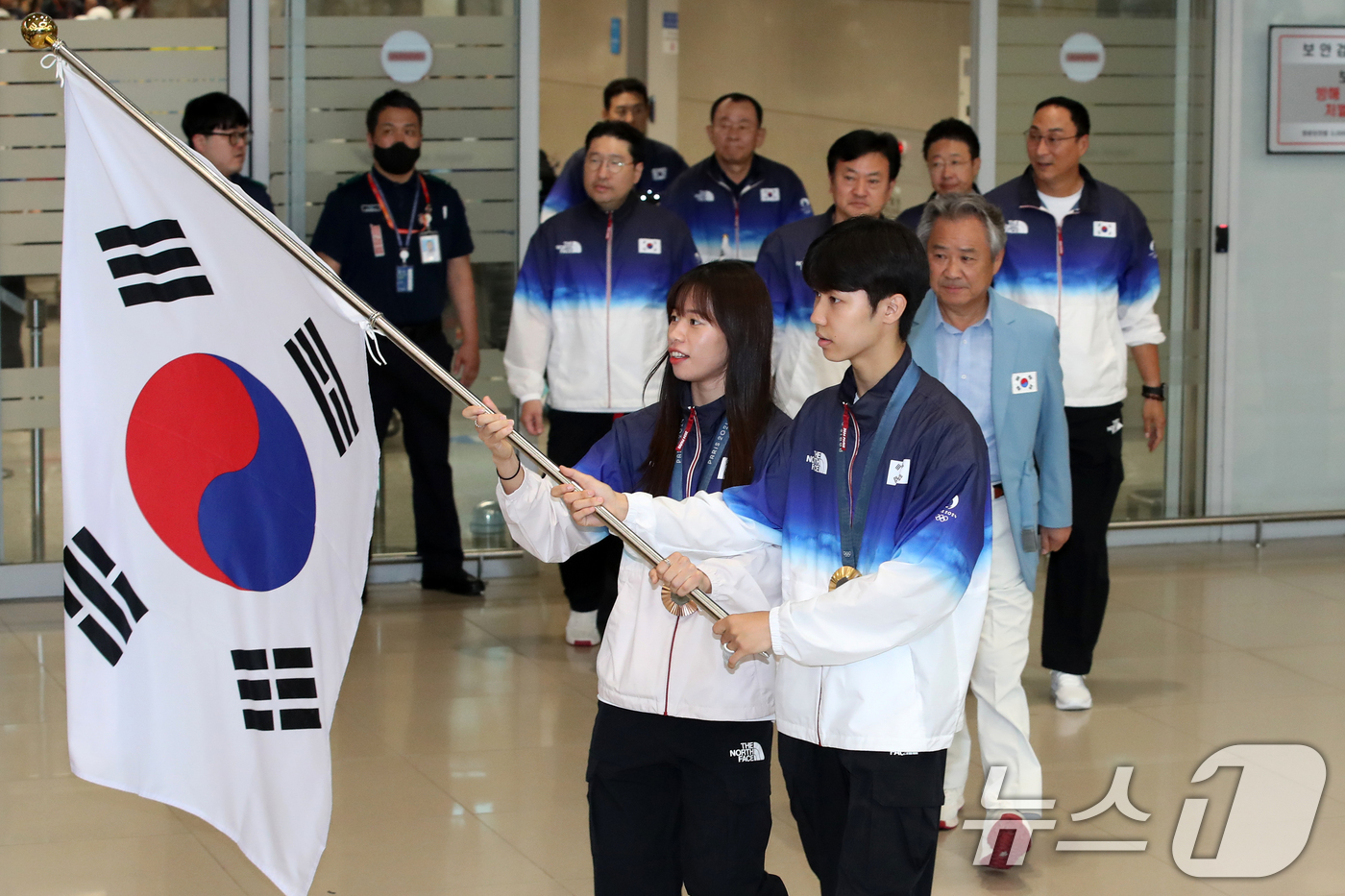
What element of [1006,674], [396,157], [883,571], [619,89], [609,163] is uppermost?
[619,89]

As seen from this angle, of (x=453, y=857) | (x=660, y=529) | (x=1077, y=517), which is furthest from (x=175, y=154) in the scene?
(x=1077, y=517)

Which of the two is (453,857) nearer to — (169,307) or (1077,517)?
(169,307)

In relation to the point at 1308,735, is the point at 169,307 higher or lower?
higher

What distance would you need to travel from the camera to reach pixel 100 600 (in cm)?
256

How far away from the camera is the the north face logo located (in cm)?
268

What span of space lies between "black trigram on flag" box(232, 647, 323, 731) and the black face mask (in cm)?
381

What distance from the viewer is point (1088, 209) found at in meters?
5.23

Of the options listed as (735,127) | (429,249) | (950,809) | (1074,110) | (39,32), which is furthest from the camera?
(735,127)

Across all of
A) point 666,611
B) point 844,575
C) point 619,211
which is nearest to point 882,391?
point 844,575

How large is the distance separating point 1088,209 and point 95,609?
3680mm

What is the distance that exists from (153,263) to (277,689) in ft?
2.37

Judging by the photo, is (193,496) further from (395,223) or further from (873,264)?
(395,223)

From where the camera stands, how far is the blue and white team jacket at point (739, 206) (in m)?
6.55

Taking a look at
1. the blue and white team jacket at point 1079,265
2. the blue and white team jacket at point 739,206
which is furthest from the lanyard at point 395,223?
the blue and white team jacket at point 1079,265
